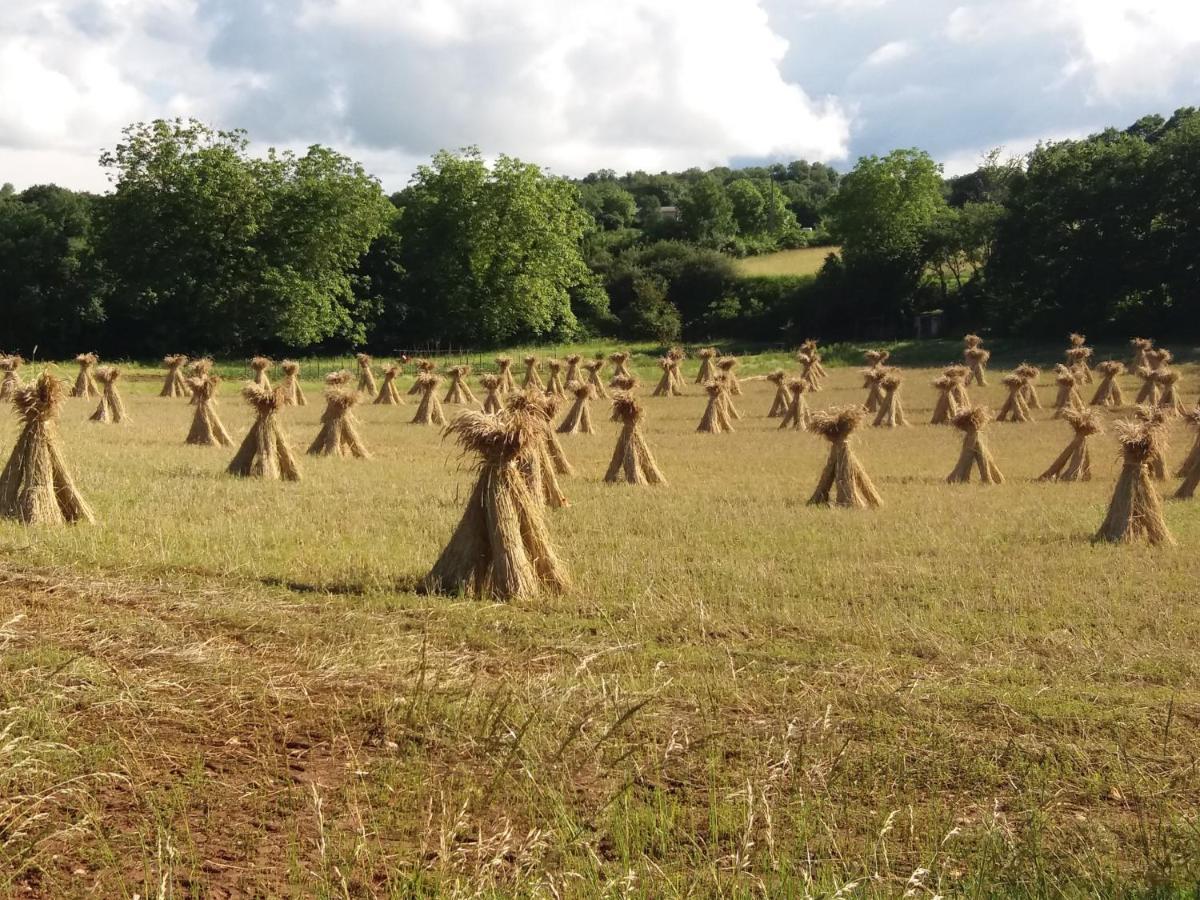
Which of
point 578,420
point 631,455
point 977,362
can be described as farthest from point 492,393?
point 977,362

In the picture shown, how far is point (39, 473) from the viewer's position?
12.1 metres

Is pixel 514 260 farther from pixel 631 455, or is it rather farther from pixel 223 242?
pixel 631 455

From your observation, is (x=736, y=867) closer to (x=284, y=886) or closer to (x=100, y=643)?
(x=284, y=886)

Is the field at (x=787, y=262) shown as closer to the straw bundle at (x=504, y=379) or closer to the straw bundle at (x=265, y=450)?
the straw bundle at (x=504, y=379)

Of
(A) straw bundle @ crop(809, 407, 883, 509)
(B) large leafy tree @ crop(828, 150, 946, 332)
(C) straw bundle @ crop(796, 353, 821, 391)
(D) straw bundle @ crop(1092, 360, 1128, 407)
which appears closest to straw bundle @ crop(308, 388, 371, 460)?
(A) straw bundle @ crop(809, 407, 883, 509)

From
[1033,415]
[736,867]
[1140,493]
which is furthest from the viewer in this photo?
[1033,415]

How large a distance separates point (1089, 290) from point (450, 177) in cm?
3582

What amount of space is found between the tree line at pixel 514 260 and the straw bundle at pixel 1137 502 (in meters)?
43.2

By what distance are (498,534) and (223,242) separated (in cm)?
4850

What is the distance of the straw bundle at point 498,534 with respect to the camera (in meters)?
9.65

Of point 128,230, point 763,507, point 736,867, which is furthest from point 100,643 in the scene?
point 128,230

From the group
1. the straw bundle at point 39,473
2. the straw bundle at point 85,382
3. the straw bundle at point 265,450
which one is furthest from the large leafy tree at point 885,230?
the straw bundle at point 39,473

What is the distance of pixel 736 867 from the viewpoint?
14.0 ft

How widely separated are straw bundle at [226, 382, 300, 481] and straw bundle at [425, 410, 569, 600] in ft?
27.2
